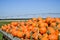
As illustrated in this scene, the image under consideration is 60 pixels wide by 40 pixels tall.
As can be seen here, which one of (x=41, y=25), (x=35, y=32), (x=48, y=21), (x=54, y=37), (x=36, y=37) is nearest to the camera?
(x=54, y=37)

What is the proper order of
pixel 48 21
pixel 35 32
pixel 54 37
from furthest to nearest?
pixel 48 21
pixel 35 32
pixel 54 37

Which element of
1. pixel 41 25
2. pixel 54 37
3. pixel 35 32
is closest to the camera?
pixel 54 37

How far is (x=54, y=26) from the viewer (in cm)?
297

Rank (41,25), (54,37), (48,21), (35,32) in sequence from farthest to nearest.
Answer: (48,21) → (41,25) → (35,32) → (54,37)

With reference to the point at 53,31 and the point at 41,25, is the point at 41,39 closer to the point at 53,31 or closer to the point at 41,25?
the point at 53,31

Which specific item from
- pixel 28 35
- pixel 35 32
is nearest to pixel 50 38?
pixel 35 32

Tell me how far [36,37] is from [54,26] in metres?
0.49

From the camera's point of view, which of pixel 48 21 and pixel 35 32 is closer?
pixel 35 32

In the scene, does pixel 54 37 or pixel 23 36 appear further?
pixel 23 36

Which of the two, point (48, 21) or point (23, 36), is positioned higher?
point (48, 21)

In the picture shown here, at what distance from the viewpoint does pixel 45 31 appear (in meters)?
2.94

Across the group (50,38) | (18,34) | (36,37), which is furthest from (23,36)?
(50,38)

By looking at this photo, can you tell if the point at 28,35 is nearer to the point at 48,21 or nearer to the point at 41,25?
the point at 41,25

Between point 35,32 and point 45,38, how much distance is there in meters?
0.39
